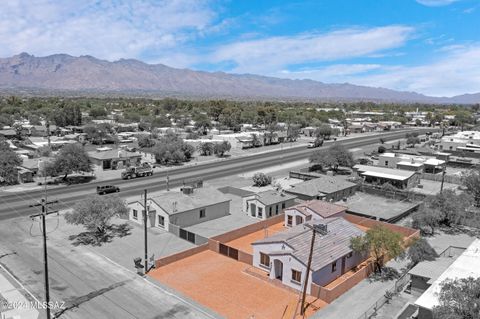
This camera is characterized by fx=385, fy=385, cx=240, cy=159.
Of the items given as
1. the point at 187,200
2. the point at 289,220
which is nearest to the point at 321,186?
the point at 289,220

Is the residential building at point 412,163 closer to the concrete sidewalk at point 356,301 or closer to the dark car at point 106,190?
the concrete sidewalk at point 356,301

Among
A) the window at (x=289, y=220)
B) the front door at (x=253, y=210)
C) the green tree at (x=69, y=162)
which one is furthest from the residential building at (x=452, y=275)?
the green tree at (x=69, y=162)

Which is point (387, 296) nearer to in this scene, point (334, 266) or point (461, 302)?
point (334, 266)

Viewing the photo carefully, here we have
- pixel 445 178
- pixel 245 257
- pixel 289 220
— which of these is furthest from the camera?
pixel 445 178

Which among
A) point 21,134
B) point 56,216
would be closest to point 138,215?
point 56,216

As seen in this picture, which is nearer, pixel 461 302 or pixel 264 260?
pixel 461 302

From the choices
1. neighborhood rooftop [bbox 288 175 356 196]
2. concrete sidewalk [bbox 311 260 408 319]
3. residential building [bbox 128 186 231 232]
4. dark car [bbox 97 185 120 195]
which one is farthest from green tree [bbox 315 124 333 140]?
concrete sidewalk [bbox 311 260 408 319]

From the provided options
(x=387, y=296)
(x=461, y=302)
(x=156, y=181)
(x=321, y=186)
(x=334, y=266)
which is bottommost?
(x=156, y=181)
